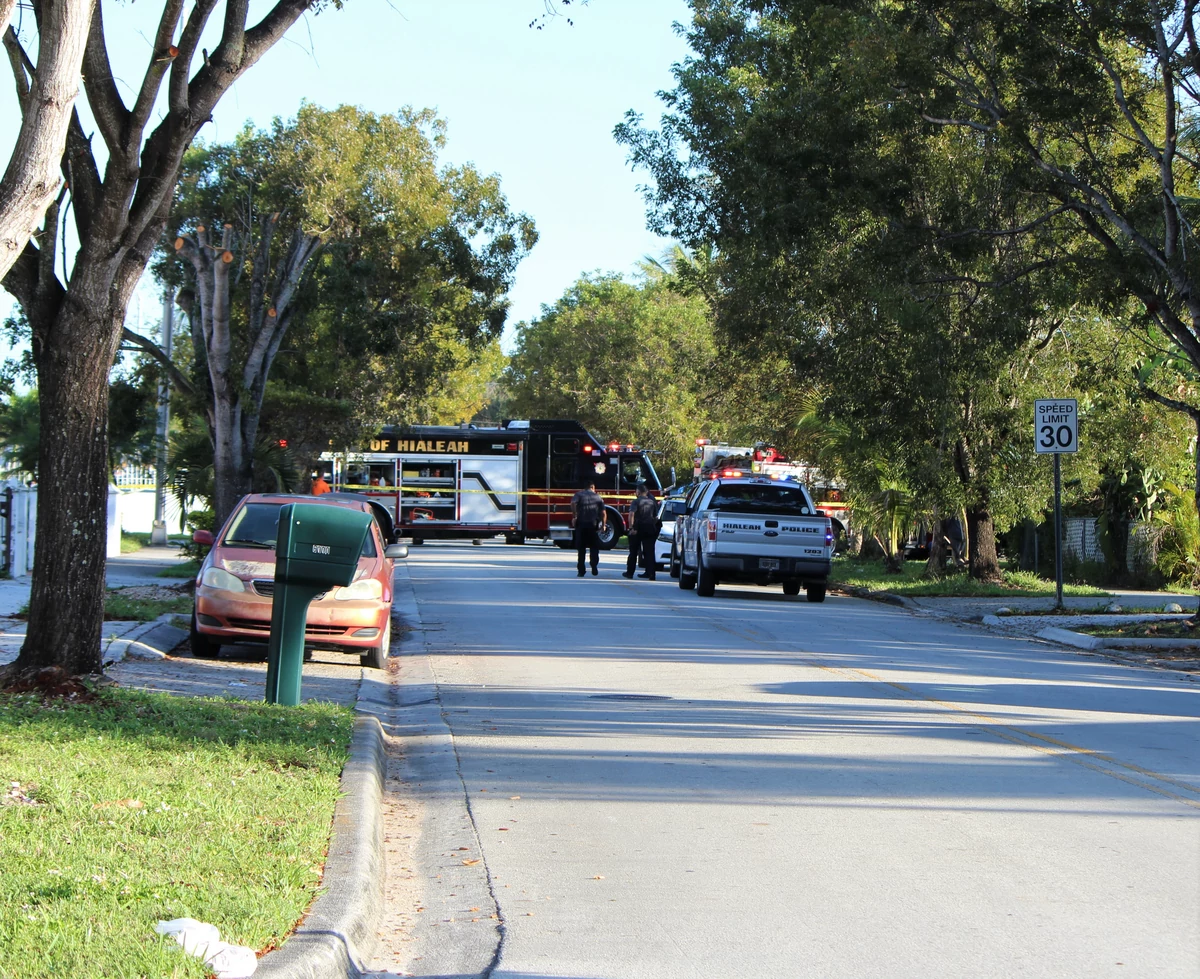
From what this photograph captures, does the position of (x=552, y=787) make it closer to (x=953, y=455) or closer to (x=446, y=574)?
(x=953, y=455)

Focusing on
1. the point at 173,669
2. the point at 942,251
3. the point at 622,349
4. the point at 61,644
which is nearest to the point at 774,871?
the point at 61,644


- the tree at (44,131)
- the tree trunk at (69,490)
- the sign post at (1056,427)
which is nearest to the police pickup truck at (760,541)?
the sign post at (1056,427)

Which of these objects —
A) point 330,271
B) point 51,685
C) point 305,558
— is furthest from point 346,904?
point 330,271

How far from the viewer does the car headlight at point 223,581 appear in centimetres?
1376

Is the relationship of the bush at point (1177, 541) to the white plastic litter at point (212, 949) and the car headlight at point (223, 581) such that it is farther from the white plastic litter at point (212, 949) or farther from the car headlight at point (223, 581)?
the white plastic litter at point (212, 949)


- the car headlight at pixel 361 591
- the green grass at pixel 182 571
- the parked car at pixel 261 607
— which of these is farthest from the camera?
the green grass at pixel 182 571

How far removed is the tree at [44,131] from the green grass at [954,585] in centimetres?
2007

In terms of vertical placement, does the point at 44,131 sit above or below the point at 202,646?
above

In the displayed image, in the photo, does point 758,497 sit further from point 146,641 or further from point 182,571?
point 146,641

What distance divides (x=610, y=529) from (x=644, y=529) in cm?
1705

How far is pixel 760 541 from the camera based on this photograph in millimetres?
23359

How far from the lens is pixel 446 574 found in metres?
29.1

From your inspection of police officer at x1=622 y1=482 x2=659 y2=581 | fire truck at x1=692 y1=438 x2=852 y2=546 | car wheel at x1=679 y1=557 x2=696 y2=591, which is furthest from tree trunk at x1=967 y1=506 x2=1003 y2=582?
fire truck at x1=692 y1=438 x2=852 y2=546

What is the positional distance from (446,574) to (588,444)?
A: 52.3ft
